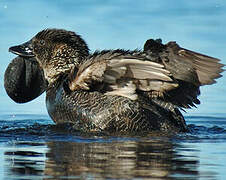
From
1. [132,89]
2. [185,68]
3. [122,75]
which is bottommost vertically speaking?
[132,89]

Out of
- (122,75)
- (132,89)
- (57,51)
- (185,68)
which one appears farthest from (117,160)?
(57,51)

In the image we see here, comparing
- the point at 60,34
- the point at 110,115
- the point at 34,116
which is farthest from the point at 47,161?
the point at 34,116

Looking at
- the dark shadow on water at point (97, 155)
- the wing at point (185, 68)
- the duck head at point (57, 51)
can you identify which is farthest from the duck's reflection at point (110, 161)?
the duck head at point (57, 51)

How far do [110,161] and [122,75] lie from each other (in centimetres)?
302

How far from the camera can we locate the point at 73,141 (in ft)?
26.3

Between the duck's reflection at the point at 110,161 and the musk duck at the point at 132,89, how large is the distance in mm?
1382

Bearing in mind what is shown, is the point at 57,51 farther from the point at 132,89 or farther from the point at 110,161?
the point at 110,161

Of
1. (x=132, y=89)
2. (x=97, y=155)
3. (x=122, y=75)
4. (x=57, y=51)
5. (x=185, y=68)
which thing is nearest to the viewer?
(x=97, y=155)

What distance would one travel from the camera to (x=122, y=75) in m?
9.05

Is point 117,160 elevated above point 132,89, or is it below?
below

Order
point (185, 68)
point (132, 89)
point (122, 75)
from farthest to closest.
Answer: point (185, 68)
point (132, 89)
point (122, 75)

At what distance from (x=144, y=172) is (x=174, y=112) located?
4.28 metres

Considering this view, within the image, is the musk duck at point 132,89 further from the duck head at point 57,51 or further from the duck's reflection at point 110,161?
the duck's reflection at point 110,161

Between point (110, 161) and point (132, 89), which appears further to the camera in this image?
point (132, 89)
